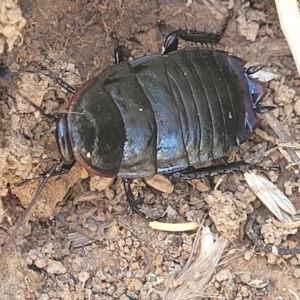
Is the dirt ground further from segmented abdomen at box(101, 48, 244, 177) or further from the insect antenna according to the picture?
segmented abdomen at box(101, 48, 244, 177)

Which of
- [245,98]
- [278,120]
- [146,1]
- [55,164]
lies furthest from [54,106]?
[278,120]

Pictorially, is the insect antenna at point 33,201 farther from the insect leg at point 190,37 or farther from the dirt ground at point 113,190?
the insect leg at point 190,37

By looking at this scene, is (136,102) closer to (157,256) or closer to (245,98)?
(245,98)

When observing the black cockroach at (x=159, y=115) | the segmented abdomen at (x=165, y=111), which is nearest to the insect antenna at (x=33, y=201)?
the black cockroach at (x=159, y=115)

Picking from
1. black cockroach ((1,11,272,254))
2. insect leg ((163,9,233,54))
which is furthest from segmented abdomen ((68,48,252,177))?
insect leg ((163,9,233,54))

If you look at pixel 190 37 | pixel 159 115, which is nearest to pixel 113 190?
pixel 159 115
